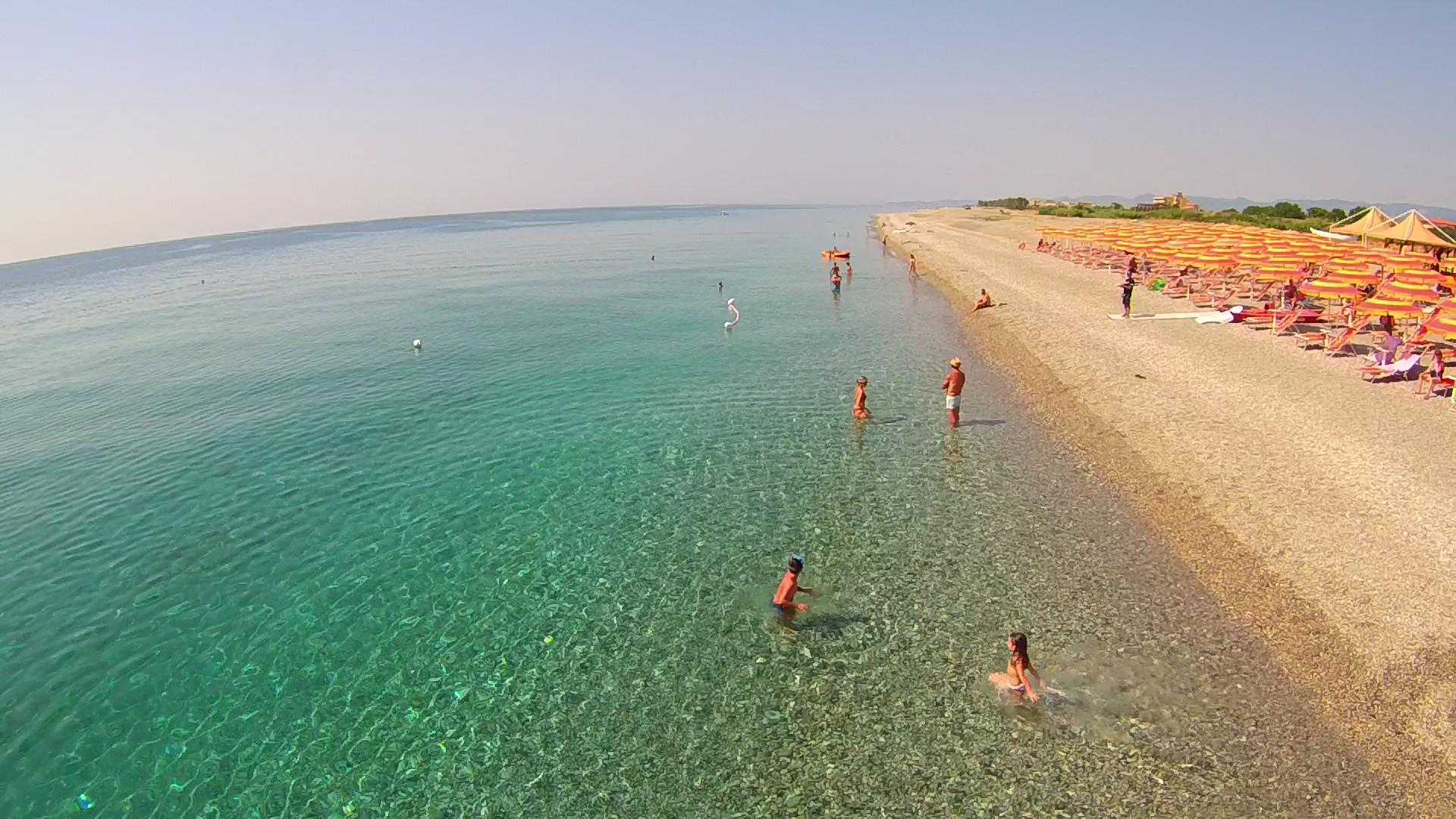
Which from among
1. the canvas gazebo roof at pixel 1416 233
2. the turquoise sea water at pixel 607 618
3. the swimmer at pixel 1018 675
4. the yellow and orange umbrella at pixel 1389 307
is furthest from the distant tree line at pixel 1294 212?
the swimmer at pixel 1018 675

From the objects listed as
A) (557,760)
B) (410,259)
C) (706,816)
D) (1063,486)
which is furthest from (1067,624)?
(410,259)

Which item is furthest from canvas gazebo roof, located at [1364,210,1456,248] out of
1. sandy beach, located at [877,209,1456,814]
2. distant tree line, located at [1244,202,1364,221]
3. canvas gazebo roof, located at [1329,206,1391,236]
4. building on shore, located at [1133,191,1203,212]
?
building on shore, located at [1133,191,1203,212]

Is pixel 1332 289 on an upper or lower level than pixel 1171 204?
lower

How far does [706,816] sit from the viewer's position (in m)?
8.77

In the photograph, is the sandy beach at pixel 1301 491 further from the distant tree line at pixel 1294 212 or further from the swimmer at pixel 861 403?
the distant tree line at pixel 1294 212

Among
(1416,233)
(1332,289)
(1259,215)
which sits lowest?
(1332,289)

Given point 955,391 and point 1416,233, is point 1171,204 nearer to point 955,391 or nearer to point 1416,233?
point 1416,233

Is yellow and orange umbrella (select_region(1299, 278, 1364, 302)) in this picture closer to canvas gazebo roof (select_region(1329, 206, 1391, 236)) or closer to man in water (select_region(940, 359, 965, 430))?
man in water (select_region(940, 359, 965, 430))

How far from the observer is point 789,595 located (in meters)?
12.5

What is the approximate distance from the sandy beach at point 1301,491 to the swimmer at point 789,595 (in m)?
7.75

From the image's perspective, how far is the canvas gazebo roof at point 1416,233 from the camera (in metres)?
34.8

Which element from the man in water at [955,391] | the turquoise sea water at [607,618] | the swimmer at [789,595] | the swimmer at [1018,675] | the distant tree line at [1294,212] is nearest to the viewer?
the turquoise sea water at [607,618]

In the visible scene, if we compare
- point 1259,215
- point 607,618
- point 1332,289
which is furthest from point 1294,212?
point 607,618

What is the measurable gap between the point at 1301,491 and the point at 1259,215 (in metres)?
75.2
